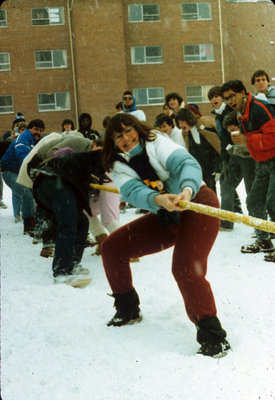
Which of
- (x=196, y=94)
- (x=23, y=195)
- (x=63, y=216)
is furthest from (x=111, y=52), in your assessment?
(x=63, y=216)

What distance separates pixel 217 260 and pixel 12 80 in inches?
927

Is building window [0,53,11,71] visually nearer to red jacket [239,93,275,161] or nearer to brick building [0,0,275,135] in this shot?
brick building [0,0,275,135]

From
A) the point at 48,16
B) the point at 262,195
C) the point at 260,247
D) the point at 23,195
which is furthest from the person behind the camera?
the point at 48,16

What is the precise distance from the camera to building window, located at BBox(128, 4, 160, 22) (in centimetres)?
2667

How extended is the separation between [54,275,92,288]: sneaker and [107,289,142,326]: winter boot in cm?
107

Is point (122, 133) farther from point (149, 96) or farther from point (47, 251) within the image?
point (149, 96)

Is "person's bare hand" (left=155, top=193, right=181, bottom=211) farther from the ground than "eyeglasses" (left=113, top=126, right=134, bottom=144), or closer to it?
closer to it

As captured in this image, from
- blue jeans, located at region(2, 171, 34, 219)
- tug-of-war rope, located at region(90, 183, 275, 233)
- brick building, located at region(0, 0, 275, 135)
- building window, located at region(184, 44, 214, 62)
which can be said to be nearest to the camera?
tug-of-war rope, located at region(90, 183, 275, 233)

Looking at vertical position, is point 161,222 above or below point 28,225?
above

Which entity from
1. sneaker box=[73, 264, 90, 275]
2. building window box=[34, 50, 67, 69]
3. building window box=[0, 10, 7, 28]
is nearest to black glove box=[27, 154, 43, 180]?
sneaker box=[73, 264, 90, 275]

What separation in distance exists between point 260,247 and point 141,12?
2398 cm

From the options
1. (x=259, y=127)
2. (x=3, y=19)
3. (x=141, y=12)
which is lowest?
(x=259, y=127)

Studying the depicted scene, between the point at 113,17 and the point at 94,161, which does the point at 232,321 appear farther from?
the point at 113,17

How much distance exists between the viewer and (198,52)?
27.6 meters
